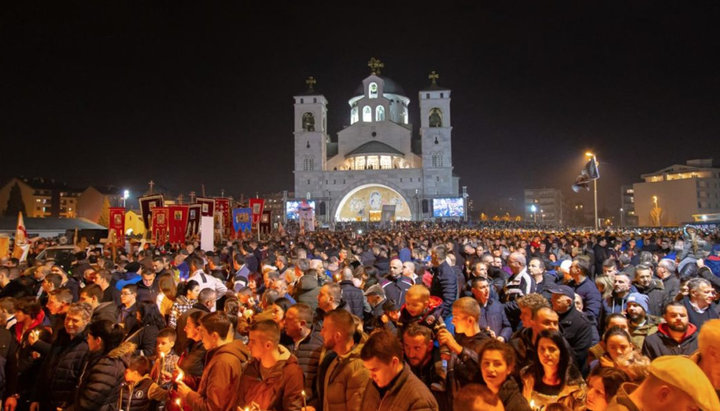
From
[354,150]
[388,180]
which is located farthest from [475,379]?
[354,150]

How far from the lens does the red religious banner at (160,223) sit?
1728cm

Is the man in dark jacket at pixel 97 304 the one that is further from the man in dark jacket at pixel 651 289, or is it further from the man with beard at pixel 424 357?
the man in dark jacket at pixel 651 289

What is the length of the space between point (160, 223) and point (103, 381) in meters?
14.8

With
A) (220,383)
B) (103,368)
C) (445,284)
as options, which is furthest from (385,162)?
(220,383)

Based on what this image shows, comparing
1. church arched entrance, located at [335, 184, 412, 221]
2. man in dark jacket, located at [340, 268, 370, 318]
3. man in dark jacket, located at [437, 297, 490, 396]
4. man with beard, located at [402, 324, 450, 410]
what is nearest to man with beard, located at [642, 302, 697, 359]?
man in dark jacket, located at [437, 297, 490, 396]

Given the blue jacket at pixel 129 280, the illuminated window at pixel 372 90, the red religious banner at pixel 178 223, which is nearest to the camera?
the blue jacket at pixel 129 280

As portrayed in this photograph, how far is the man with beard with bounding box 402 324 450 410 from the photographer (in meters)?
3.29

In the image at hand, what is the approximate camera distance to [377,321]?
5.39 meters

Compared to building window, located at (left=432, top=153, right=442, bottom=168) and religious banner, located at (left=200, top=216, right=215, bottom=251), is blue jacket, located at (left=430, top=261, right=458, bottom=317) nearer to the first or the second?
religious banner, located at (left=200, top=216, right=215, bottom=251)

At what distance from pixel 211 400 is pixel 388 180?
58.3m

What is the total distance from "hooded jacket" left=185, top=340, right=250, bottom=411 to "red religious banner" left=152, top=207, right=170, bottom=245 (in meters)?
15.2

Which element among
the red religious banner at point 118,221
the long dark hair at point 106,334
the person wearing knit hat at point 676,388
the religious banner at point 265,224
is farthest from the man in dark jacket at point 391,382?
the religious banner at point 265,224

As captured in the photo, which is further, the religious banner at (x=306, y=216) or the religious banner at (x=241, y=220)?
the religious banner at (x=306, y=216)

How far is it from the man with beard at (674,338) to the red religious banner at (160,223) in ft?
53.8
